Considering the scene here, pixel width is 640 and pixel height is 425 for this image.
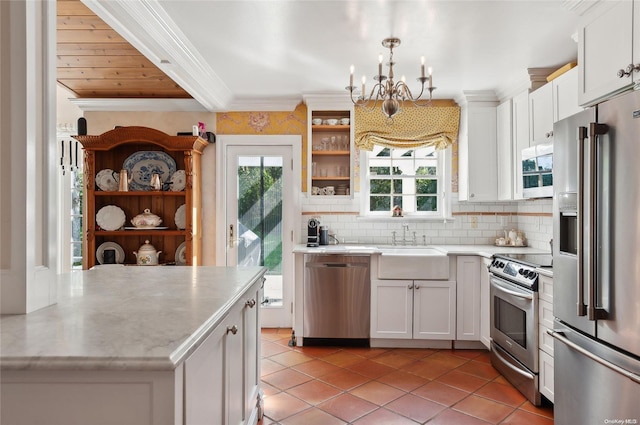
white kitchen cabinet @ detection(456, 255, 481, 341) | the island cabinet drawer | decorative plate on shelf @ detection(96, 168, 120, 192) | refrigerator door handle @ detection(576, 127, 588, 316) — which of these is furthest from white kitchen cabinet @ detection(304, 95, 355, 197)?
the island cabinet drawer

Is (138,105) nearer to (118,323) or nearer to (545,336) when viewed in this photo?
(118,323)

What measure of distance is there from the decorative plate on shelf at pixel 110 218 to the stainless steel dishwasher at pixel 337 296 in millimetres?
2046

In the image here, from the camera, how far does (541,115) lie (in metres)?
3.43

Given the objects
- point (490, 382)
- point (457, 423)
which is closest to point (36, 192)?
point (457, 423)

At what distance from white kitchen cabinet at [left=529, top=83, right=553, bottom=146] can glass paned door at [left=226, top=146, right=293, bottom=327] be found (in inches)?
95.3

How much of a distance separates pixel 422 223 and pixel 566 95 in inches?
75.8

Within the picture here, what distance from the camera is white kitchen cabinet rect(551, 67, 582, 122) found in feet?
9.71

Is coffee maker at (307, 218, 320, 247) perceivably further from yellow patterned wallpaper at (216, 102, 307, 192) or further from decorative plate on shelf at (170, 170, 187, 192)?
decorative plate on shelf at (170, 170, 187, 192)

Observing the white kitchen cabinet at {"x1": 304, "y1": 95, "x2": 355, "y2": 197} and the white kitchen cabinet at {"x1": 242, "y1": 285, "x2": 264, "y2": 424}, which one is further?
the white kitchen cabinet at {"x1": 304, "y1": 95, "x2": 355, "y2": 197}

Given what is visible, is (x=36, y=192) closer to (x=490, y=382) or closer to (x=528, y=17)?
(x=528, y=17)

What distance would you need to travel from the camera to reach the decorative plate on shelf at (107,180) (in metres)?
4.39

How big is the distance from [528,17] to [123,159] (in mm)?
3994

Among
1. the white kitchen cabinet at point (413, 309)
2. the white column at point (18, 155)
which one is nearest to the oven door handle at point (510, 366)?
the white kitchen cabinet at point (413, 309)

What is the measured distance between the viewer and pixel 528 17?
8.77ft
